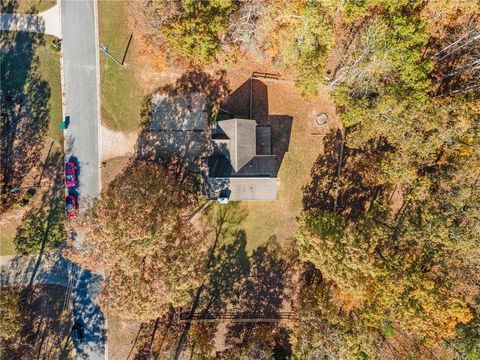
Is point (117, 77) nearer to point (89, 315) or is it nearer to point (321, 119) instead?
point (321, 119)

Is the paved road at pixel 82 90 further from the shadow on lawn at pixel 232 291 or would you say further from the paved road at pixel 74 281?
the shadow on lawn at pixel 232 291

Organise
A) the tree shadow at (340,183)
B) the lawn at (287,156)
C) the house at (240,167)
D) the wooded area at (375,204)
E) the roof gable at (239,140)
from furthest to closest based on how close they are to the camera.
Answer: the tree shadow at (340,183)
the lawn at (287,156)
the house at (240,167)
the roof gable at (239,140)
the wooded area at (375,204)

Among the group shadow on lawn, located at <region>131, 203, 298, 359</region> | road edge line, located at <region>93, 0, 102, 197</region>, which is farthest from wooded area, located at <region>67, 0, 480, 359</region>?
road edge line, located at <region>93, 0, 102, 197</region>

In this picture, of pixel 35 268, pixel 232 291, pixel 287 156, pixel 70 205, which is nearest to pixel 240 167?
pixel 287 156

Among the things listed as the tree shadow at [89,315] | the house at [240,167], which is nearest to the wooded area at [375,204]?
the house at [240,167]

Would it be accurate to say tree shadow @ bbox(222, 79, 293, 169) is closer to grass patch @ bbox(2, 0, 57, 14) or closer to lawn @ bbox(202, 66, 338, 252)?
lawn @ bbox(202, 66, 338, 252)

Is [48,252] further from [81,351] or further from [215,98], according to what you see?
[215,98]

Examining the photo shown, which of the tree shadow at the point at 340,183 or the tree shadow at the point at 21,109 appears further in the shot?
the tree shadow at the point at 340,183
